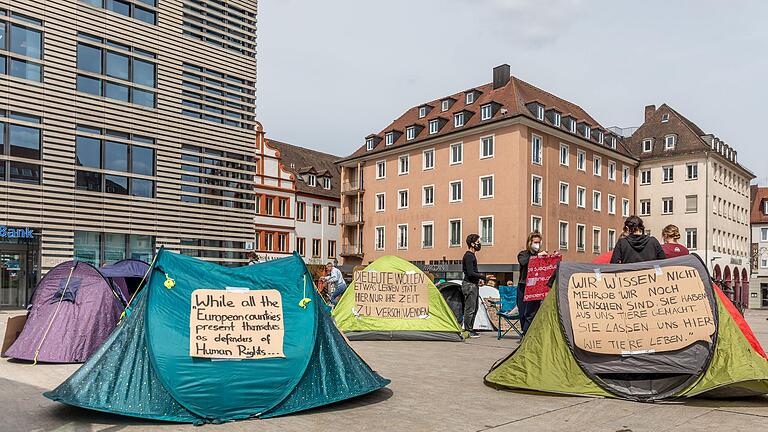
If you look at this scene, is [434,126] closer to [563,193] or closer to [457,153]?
[457,153]

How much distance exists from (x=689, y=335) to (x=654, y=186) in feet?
163

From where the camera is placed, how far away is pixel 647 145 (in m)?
55.6

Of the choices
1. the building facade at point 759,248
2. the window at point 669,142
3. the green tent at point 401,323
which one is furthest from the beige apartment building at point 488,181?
the green tent at point 401,323

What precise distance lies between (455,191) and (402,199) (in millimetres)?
5269

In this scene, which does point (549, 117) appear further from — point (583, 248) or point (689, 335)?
point (689, 335)

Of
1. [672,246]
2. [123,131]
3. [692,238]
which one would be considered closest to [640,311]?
[672,246]

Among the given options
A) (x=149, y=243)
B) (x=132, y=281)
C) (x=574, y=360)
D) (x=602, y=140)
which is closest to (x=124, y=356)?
(x=574, y=360)

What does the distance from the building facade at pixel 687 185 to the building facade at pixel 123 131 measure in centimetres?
3268

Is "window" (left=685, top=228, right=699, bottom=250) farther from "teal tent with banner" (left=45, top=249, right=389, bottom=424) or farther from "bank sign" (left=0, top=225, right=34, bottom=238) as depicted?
"teal tent with banner" (left=45, top=249, right=389, bottom=424)

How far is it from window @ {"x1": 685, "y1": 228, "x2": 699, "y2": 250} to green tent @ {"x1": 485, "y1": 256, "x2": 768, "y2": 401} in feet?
162

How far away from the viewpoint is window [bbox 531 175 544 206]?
41562mm

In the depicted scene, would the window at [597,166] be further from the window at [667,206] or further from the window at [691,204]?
the window at [691,204]

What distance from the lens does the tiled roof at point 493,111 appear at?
143 feet

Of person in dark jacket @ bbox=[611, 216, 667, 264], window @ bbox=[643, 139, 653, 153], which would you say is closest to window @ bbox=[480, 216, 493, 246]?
window @ bbox=[643, 139, 653, 153]
